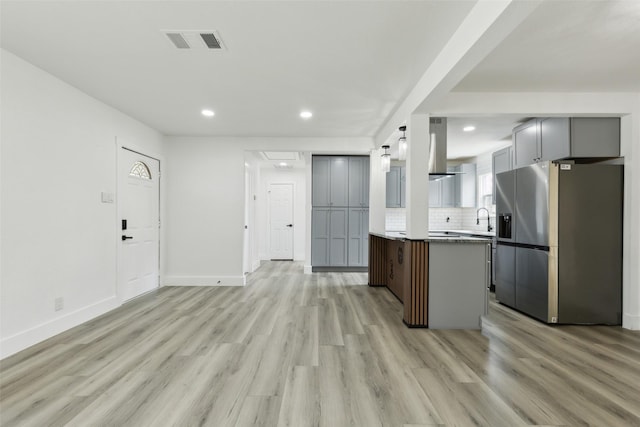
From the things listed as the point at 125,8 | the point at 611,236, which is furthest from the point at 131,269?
the point at 611,236

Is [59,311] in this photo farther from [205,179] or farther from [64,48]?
[205,179]

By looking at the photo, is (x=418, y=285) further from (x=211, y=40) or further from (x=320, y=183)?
(x=320, y=183)

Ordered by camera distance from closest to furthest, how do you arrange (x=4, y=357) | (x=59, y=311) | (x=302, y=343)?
(x=4, y=357) → (x=302, y=343) → (x=59, y=311)

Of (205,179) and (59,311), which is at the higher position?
(205,179)

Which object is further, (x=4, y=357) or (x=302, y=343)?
(x=302, y=343)

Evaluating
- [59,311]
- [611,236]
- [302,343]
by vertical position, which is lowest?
[302,343]

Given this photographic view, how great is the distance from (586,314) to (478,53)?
3.11m

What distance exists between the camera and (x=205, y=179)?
530 centimetres

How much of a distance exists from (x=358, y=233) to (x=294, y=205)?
2737 millimetres

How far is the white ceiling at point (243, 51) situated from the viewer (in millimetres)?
2061

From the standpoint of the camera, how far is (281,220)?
854 cm

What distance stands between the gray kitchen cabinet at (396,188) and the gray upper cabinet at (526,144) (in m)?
2.38

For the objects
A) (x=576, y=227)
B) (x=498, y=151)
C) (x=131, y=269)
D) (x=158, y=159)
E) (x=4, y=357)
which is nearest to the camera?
(x=4, y=357)

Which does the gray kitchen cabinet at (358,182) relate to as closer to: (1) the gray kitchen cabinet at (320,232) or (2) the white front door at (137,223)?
(1) the gray kitchen cabinet at (320,232)
